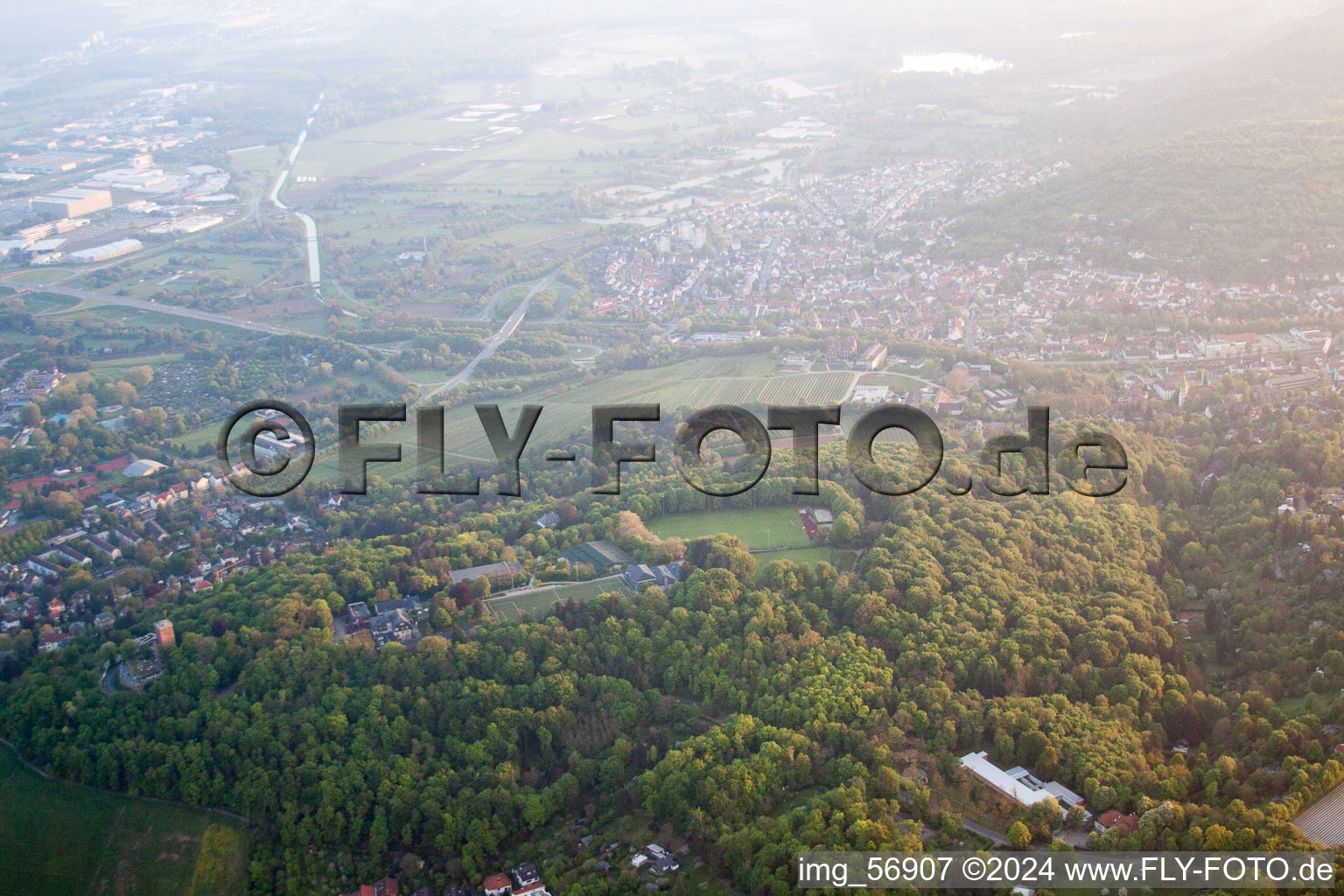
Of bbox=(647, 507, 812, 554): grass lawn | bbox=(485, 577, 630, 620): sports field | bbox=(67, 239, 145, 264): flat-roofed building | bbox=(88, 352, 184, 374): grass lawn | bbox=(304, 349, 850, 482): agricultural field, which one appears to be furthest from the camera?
bbox=(67, 239, 145, 264): flat-roofed building

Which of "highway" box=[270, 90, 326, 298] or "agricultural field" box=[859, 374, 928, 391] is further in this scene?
"highway" box=[270, 90, 326, 298]

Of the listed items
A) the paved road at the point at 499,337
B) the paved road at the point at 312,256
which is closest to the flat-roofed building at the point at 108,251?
the paved road at the point at 312,256

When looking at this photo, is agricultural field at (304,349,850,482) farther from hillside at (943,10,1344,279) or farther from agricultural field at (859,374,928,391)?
hillside at (943,10,1344,279)

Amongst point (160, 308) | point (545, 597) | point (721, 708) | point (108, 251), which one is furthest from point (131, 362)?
point (721, 708)

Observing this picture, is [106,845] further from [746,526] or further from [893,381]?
[893,381]

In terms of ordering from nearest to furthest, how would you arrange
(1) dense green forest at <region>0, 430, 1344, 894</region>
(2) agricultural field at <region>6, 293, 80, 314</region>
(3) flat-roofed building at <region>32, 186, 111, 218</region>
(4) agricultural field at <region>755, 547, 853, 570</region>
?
1. (1) dense green forest at <region>0, 430, 1344, 894</region>
2. (4) agricultural field at <region>755, 547, 853, 570</region>
3. (2) agricultural field at <region>6, 293, 80, 314</region>
4. (3) flat-roofed building at <region>32, 186, 111, 218</region>

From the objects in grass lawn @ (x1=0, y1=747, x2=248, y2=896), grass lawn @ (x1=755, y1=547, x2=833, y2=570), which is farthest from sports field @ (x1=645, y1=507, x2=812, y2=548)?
grass lawn @ (x1=0, y1=747, x2=248, y2=896)

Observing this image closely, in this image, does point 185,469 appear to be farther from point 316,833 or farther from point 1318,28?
point 1318,28
